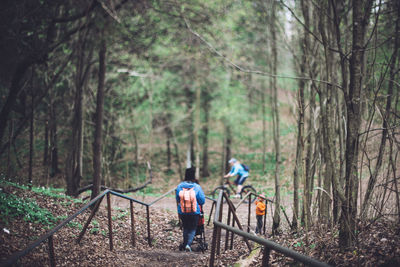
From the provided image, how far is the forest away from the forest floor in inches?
2.2

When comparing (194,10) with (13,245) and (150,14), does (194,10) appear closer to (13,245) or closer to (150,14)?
(150,14)

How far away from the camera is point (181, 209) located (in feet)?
21.2

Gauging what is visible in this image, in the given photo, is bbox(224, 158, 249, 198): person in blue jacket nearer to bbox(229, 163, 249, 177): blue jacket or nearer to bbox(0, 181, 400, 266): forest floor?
bbox(229, 163, 249, 177): blue jacket

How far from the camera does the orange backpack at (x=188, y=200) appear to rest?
6387 mm

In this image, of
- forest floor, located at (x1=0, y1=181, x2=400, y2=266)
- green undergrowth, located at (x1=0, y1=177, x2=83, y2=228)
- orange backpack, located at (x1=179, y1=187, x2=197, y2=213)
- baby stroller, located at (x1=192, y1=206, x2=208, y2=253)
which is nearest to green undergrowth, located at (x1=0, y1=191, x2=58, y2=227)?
green undergrowth, located at (x1=0, y1=177, x2=83, y2=228)

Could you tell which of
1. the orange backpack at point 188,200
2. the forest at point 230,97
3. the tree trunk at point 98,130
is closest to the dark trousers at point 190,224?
the orange backpack at point 188,200

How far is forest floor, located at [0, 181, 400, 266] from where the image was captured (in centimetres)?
384

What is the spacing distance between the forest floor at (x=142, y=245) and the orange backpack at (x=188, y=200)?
0.87 m

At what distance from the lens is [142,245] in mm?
6891

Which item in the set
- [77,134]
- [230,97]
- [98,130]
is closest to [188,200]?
[98,130]

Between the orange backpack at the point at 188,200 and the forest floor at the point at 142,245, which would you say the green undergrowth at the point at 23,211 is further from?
the orange backpack at the point at 188,200

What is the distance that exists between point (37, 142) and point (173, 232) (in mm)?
14733

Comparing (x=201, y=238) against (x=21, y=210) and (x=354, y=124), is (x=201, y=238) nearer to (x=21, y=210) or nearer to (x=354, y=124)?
(x=21, y=210)

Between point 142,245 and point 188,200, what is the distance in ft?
5.15
